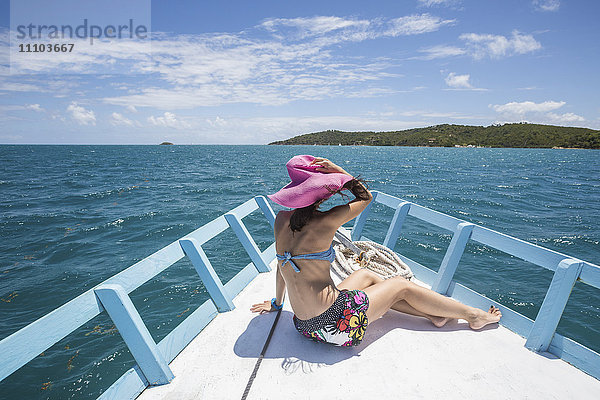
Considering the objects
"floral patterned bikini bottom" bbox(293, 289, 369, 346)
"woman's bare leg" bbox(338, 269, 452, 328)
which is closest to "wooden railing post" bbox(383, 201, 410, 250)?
"woman's bare leg" bbox(338, 269, 452, 328)

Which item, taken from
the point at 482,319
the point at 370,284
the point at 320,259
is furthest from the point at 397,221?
the point at 320,259

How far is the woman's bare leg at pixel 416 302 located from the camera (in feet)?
8.81

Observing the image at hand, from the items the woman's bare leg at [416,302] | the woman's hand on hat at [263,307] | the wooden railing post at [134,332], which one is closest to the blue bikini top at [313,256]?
the woman's bare leg at [416,302]

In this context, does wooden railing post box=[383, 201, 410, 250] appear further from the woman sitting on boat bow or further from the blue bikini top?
the blue bikini top

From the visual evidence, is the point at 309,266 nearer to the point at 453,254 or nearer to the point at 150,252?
the point at 453,254

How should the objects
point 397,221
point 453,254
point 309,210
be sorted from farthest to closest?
point 397,221
point 453,254
point 309,210

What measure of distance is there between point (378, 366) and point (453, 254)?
5.40ft

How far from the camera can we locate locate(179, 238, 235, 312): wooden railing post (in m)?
2.94

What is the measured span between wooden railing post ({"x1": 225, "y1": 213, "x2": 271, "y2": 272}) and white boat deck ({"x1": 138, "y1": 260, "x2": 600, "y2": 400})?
1.15 meters

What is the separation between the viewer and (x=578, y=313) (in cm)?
673

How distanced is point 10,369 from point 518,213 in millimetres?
19089

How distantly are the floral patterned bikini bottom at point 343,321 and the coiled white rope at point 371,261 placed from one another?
4.73ft

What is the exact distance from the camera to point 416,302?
2.82 m

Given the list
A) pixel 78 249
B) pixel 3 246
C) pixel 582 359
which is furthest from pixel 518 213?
pixel 3 246
